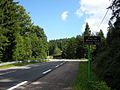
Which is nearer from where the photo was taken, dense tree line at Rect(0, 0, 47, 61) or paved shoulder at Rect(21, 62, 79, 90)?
paved shoulder at Rect(21, 62, 79, 90)

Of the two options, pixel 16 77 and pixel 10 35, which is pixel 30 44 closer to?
pixel 10 35

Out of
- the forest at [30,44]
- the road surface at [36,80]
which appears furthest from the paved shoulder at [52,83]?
the forest at [30,44]

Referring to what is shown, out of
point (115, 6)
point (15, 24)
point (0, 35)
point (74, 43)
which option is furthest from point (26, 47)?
point (74, 43)

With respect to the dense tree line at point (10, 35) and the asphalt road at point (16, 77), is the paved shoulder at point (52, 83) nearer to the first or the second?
the asphalt road at point (16, 77)

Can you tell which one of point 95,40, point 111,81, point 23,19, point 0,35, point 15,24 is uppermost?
point 23,19

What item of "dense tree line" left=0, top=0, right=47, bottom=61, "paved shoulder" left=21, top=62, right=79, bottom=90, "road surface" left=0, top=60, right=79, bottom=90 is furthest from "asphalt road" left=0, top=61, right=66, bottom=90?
"dense tree line" left=0, top=0, right=47, bottom=61

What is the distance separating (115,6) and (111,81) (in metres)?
8.74

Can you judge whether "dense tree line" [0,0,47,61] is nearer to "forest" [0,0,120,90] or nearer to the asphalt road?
"forest" [0,0,120,90]

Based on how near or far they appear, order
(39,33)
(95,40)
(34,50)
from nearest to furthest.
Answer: (95,40) → (34,50) → (39,33)

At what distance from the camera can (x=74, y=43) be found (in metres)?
100

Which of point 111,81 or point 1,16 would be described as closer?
point 111,81

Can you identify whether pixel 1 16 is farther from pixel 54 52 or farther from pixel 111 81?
pixel 54 52

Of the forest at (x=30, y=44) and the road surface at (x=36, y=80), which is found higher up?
the forest at (x=30, y=44)

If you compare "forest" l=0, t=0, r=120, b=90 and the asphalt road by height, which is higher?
"forest" l=0, t=0, r=120, b=90
